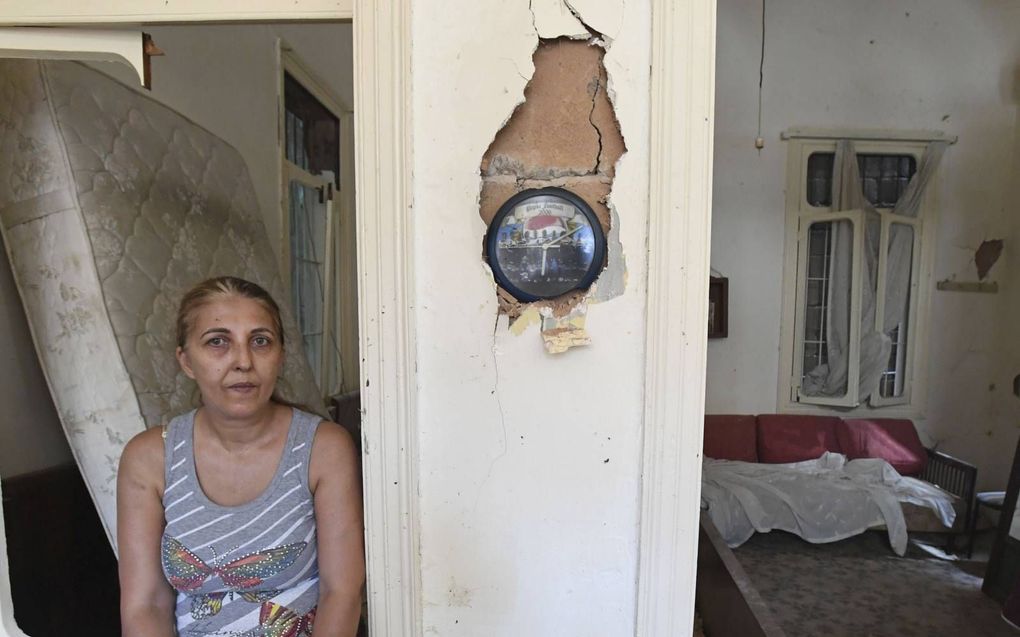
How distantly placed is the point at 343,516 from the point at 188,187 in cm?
136

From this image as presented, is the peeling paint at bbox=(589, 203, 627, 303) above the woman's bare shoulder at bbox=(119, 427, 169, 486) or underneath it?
above

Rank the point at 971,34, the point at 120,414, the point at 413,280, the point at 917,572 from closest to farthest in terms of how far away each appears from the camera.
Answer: the point at 413,280 → the point at 120,414 → the point at 917,572 → the point at 971,34

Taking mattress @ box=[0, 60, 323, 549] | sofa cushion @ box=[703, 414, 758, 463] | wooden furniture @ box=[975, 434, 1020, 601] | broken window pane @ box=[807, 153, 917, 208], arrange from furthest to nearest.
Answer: broken window pane @ box=[807, 153, 917, 208], sofa cushion @ box=[703, 414, 758, 463], wooden furniture @ box=[975, 434, 1020, 601], mattress @ box=[0, 60, 323, 549]

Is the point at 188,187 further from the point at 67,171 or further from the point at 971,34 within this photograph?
the point at 971,34

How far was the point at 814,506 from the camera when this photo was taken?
12.1 ft

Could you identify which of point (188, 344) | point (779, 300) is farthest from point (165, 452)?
point (779, 300)

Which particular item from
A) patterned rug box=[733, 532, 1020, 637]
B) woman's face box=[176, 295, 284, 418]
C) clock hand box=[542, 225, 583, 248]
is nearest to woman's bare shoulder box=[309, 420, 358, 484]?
woman's face box=[176, 295, 284, 418]

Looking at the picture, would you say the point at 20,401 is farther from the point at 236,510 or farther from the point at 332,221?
the point at 332,221

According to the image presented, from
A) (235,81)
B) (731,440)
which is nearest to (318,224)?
(235,81)

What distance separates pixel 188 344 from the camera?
1058 millimetres

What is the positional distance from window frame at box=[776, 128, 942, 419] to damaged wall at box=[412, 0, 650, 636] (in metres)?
4.18

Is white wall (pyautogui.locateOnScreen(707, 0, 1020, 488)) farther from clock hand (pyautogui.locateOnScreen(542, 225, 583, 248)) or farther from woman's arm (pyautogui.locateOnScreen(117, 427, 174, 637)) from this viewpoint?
woman's arm (pyautogui.locateOnScreen(117, 427, 174, 637))

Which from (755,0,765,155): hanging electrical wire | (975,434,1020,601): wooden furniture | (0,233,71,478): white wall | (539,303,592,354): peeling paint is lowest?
(975,434,1020,601): wooden furniture

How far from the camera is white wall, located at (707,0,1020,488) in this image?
4.45 metres
